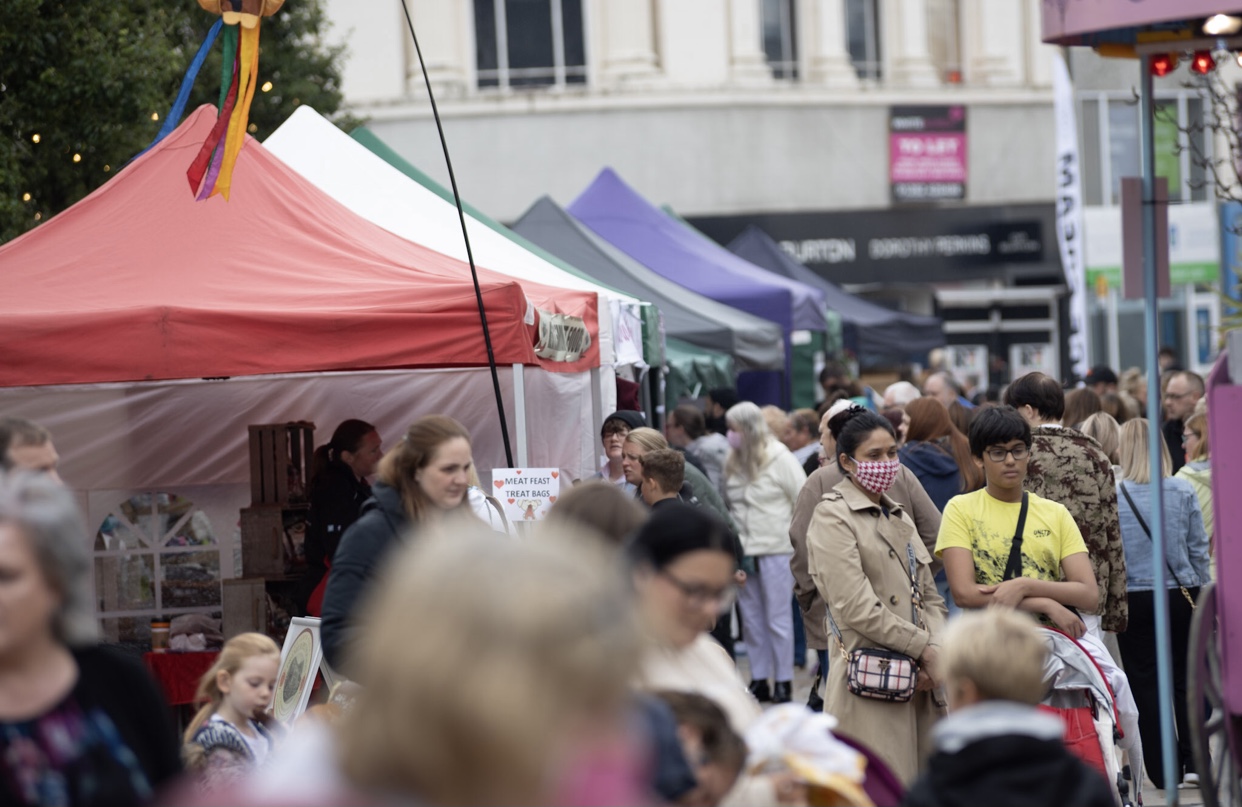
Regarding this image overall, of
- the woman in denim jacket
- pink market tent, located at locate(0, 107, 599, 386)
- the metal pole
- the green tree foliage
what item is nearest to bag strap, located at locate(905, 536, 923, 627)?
the metal pole

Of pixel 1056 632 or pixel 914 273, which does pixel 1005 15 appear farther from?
pixel 1056 632

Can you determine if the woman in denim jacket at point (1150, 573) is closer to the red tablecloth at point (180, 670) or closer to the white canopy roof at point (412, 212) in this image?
the white canopy roof at point (412, 212)

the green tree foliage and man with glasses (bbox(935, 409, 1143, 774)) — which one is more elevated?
the green tree foliage

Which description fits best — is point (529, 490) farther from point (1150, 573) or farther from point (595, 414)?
point (1150, 573)

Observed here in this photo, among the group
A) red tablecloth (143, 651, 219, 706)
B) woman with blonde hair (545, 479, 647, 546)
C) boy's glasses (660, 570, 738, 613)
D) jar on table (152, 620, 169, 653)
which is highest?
woman with blonde hair (545, 479, 647, 546)

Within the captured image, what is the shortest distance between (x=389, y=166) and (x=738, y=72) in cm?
2129

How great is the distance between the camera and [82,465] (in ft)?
33.9

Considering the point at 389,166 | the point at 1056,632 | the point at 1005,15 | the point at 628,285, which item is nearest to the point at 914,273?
the point at 1005,15

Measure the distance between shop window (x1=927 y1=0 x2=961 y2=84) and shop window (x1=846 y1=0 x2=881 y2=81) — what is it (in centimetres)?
127

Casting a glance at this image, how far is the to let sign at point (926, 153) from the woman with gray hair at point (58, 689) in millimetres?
31295

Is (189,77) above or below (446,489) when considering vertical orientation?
above

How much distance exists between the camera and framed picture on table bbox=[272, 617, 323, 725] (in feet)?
22.8

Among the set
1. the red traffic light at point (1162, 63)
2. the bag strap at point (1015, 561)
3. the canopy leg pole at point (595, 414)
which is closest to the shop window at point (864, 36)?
the canopy leg pole at point (595, 414)

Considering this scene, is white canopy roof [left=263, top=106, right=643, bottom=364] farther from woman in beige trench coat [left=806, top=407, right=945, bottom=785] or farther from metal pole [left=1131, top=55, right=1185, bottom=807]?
metal pole [left=1131, top=55, right=1185, bottom=807]
